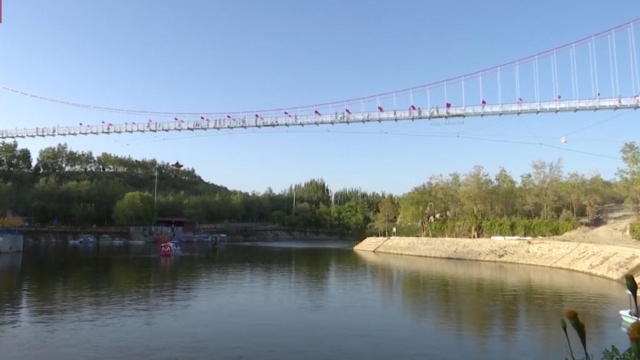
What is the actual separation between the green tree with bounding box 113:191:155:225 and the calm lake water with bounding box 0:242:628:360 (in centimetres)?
4660

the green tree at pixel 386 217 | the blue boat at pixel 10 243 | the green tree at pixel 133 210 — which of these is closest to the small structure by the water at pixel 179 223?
the green tree at pixel 133 210

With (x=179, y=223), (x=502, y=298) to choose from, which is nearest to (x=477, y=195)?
(x=502, y=298)

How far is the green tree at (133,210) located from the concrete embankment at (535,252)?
3961cm

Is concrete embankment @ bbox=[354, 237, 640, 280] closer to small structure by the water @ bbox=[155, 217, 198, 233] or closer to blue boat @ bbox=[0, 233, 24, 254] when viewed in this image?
blue boat @ bbox=[0, 233, 24, 254]

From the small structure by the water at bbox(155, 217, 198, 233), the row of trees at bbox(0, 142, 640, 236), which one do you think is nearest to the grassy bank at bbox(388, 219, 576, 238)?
the row of trees at bbox(0, 142, 640, 236)

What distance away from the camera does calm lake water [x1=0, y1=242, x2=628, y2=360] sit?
1429 centimetres

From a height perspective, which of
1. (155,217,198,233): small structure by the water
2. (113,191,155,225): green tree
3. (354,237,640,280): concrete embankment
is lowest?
(354,237,640,280): concrete embankment

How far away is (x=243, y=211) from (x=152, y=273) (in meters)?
79.4

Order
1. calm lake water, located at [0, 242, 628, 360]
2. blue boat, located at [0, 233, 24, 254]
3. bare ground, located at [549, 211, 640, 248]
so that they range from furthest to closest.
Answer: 1. blue boat, located at [0, 233, 24, 254]
2. bare ground, located at [549, 211, 640, 248]
3. calm lake water, located at [0, 242, 628, 360]

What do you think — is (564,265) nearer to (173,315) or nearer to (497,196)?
(497,196)

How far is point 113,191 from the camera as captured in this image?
8981cm

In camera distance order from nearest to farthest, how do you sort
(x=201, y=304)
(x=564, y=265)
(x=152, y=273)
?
(x=201, y=304) < (x=152, y=273) < (x=564, y=265)

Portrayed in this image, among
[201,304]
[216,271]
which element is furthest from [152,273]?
[201,304]

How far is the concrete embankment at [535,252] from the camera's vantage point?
107ft
